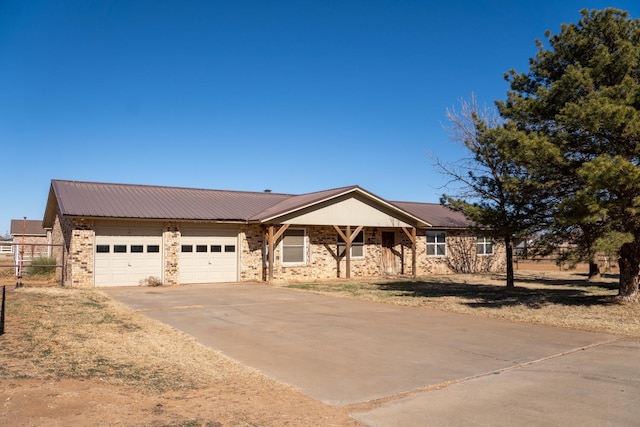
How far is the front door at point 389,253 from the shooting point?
86.3 feet

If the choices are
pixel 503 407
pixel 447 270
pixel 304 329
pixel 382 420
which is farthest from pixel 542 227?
pixel 447 270

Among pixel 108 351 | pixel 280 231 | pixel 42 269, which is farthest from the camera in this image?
pixel 42 269

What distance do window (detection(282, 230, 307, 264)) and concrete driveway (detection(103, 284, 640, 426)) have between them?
9.33 metres

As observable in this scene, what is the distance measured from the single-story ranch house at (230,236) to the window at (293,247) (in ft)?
0.15

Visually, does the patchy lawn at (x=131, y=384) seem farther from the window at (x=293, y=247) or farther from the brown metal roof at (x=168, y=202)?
the window at (x=293, y=247)

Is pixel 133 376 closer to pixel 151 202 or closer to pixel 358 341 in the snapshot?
pixel 358 341

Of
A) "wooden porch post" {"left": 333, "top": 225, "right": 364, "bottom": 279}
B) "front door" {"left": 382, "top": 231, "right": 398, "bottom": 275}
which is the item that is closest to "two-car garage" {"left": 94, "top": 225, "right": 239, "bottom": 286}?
"wooden porch post" {"left": 333, "top": 225, "right": 364, "bottom": 279}

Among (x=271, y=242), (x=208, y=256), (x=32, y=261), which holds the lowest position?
(x=32, y=261)

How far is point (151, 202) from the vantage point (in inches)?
847

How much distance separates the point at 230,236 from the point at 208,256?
1.27 m

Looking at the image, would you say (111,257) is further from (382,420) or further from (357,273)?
(382,420)

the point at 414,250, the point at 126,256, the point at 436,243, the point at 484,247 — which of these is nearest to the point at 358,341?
the point at 126,256

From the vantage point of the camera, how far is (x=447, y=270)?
2831 centimetres

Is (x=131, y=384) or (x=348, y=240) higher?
(x=348, y=240)
